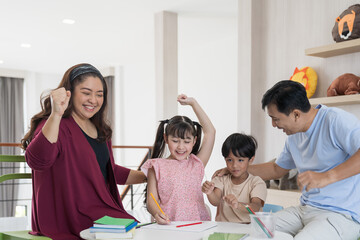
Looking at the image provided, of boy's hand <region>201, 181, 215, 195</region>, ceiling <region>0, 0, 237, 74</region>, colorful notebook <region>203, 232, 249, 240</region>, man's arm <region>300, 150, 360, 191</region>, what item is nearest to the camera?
colorful notebook <region>203, 232, 249, 240</region>

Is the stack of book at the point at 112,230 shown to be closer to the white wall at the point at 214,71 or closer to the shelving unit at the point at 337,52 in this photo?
the shelving unit at the point at 337,52

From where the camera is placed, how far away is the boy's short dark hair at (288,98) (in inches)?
62.2

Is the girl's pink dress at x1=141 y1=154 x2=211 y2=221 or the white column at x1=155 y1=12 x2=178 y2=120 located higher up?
the white column at x1=155 y1=12 x2=178 y2=120

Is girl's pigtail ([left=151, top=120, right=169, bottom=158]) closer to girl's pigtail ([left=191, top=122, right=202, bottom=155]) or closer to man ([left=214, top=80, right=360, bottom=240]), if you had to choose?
girl's pigtail ([left=191, top=122, right=202, bottom=155])

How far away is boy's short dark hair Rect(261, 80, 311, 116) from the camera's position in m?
1.58

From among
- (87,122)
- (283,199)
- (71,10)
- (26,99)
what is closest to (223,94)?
(71,10)

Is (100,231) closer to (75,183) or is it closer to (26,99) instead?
(75,183)

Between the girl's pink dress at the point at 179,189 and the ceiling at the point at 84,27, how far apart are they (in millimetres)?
2655

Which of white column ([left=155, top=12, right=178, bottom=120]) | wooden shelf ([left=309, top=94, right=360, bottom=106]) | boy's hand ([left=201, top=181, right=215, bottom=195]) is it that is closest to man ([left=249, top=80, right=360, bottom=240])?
boy's hand ([left=201, top=181, right=215, bottom=195])

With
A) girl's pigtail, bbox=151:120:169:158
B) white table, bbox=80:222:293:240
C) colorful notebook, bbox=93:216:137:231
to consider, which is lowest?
white table, bbox=80:222:293:240

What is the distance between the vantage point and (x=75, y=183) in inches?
65.7

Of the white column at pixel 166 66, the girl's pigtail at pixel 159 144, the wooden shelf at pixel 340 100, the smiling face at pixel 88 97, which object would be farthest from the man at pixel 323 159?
the white column at pixel 166 66

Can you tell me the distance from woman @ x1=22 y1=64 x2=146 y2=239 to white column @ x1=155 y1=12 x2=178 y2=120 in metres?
2.47

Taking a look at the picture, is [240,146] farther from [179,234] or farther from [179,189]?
[179,234]
